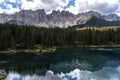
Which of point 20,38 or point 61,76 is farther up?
point 20,38

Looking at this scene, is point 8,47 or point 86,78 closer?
point 86,78

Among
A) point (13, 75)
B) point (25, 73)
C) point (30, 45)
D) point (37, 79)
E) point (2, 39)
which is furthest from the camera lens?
point (30, 45)

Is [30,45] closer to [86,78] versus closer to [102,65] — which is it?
[102,65]

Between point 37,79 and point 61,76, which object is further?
point 61,76

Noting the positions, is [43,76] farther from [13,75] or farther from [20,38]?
[20,38]

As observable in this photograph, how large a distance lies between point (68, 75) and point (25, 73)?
54.5 feet

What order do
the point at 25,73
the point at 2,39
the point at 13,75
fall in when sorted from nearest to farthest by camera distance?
the point at 13,75, the point at 25,73, the point at 2,39

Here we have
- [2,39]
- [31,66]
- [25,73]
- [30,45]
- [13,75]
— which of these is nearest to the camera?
[13,75]

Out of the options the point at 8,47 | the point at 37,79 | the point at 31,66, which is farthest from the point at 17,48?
the point at 37,79

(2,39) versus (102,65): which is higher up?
(2,39)

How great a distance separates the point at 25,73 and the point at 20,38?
102m

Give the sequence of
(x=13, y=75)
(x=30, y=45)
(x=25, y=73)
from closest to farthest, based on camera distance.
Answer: (x=13, y=75)
(x=25, y=73)
(x=30, y=45)

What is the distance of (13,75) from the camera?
89.1 meters

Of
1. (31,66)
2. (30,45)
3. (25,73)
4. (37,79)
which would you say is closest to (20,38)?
(30,45)
